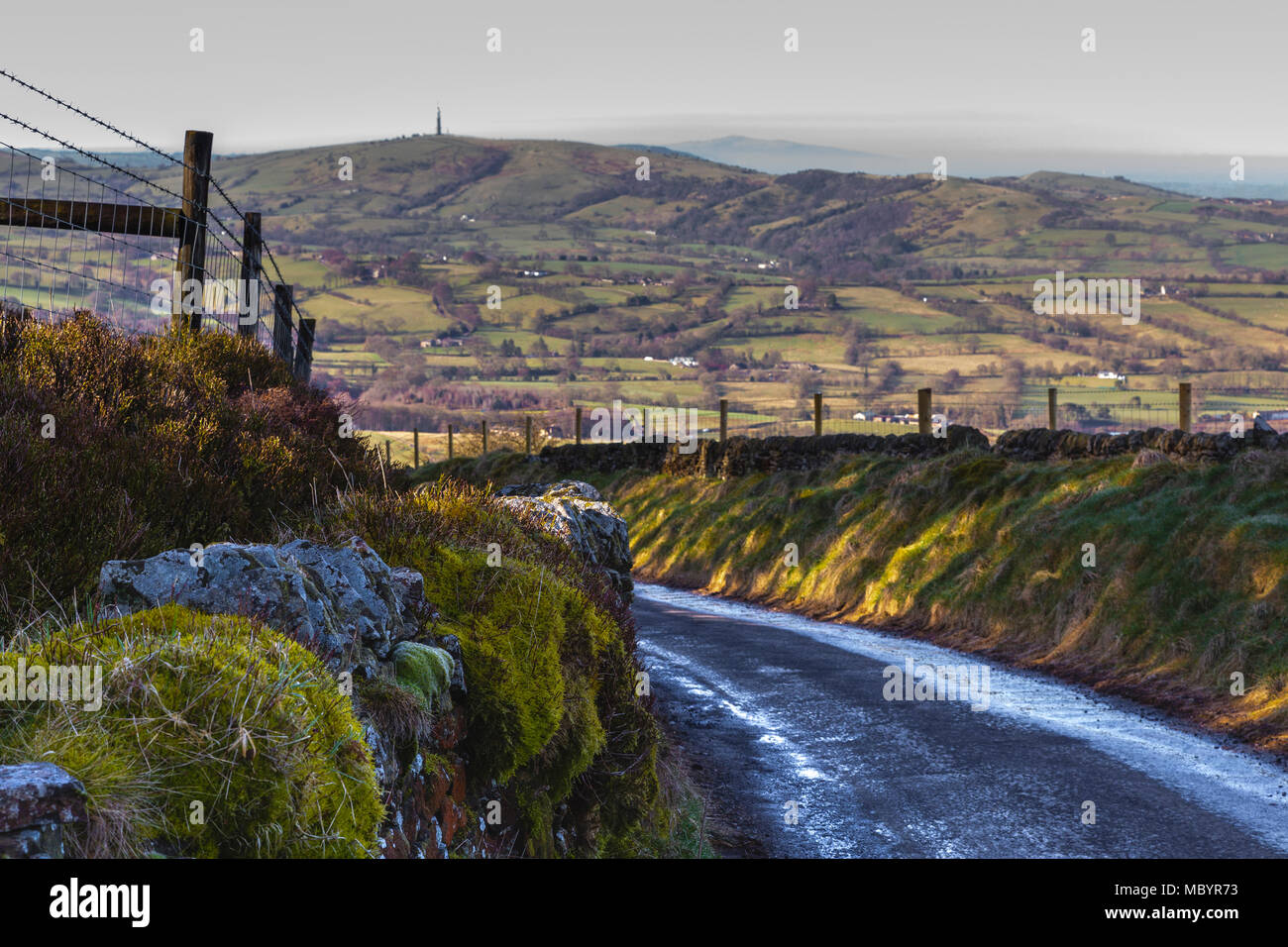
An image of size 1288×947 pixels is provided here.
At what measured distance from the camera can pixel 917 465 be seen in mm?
28938

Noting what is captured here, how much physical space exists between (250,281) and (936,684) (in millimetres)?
9585

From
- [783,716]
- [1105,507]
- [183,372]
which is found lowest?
[783,716]

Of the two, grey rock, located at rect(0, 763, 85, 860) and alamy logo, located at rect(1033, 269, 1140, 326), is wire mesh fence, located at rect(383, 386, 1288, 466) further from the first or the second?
alamy logo, located at rect(1033, 269, 1140, 326)

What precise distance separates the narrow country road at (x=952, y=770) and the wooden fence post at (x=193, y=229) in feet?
21.9

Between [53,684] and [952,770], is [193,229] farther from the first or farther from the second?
[53,684]

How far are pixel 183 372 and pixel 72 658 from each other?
7239 mm

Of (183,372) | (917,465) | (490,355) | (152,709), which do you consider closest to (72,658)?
(152,709)

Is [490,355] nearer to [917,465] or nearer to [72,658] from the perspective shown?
[917,465]

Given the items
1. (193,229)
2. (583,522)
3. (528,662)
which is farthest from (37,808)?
(193,229)

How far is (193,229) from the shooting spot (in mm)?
12680

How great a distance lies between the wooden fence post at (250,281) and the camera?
14555mm
